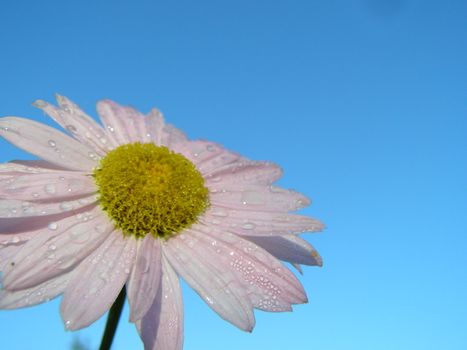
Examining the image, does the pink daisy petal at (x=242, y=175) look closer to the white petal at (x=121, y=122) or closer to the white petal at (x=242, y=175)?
the white petal at (x=242, y=175)

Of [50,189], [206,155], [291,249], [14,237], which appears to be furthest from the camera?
[206,155]

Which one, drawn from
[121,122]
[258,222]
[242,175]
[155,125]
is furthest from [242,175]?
[121,122]

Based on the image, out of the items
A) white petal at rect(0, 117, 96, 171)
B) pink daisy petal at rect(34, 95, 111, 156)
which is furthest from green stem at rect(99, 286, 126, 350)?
pink daisy petal at rect(34, 95, 111, 156)

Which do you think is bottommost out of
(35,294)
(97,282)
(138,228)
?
(35,294)

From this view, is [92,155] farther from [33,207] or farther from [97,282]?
[97,282]

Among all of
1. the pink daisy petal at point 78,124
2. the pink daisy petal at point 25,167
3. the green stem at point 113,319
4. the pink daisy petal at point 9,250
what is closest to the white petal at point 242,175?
the pink daisy petal at point 78,124

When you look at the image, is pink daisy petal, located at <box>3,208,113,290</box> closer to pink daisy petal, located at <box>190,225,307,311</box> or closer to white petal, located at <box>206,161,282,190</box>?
pink daisy petal, located at <box>190,225,307,311</box>
